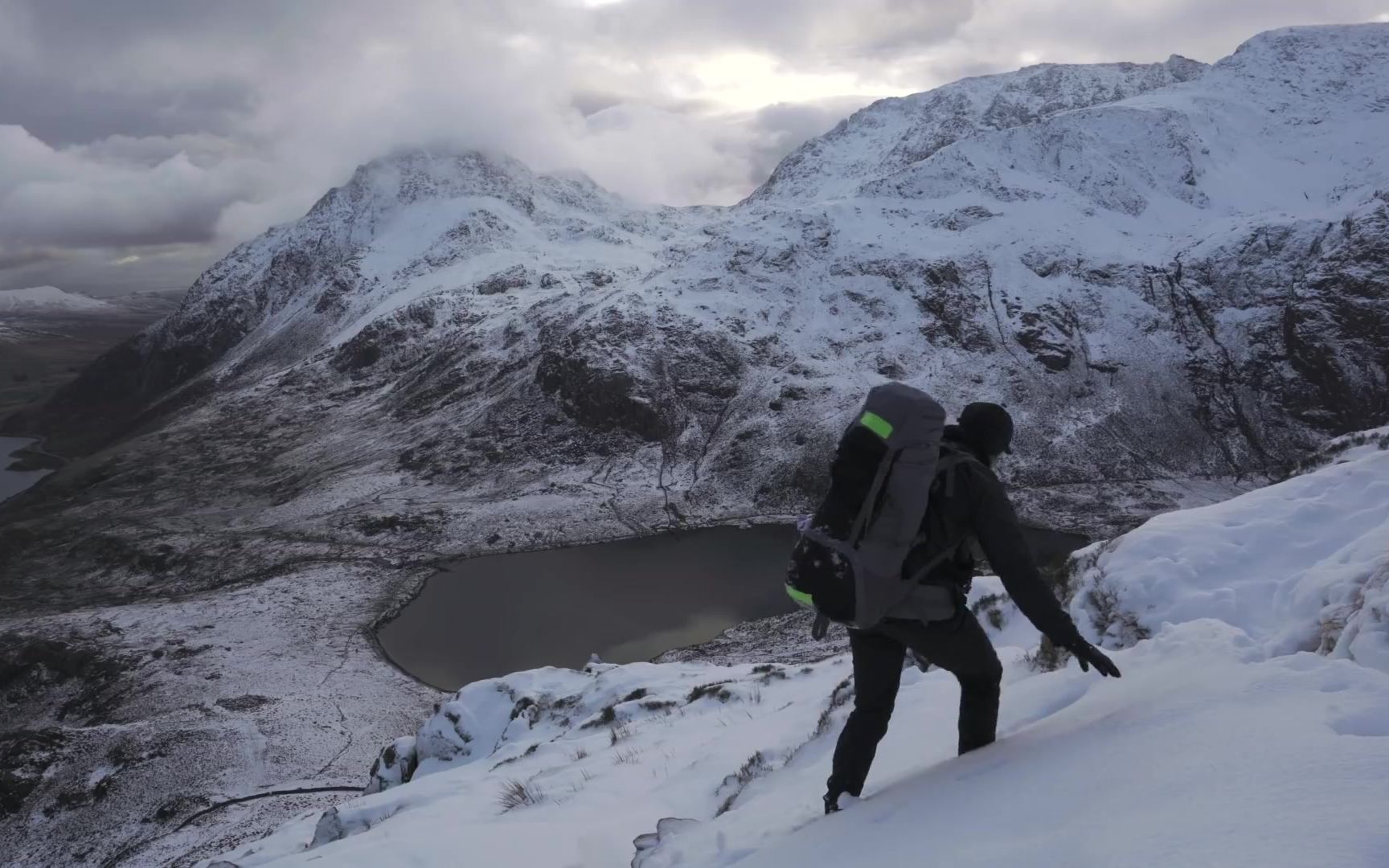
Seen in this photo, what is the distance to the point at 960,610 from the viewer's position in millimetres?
5301

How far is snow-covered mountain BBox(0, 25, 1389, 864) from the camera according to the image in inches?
1864

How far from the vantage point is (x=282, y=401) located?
131375mm

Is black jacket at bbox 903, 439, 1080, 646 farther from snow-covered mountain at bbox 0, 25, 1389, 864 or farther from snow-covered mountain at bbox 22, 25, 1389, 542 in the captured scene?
snow-covered mountain at bbox 22, 25, 1389, 542

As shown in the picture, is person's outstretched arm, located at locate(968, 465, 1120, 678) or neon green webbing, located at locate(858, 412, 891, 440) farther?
person's outstretched arm, located at locate(968, 465, 1120, 678)

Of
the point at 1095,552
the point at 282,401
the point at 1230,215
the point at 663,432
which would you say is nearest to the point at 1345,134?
the point at 1230,215

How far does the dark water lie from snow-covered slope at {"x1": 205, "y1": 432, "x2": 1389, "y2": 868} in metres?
38.7

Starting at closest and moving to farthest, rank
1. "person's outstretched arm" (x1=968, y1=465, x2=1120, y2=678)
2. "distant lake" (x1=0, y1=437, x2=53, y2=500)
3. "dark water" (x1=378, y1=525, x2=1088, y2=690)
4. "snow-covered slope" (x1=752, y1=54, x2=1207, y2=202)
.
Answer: "person's outstretched arm" (x1=968, y1=465, x2=1120, y2=678) → "dark water" (x1=378, y1=525, x2=1088, y2=690) → "distant lake" (x1=0, y1=437, x2=53, y2=500) → "snow-covered slope" (x1=752, y1=54, x2=1207, y2=202)

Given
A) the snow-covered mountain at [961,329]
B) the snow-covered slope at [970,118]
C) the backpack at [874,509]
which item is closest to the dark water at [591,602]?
the snow-covered mountain at [961,329]

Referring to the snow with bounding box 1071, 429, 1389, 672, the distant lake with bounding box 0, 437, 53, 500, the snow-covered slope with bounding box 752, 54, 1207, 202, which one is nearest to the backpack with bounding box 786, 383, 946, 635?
the snow with bounding box 1071, 429, 1389, 672

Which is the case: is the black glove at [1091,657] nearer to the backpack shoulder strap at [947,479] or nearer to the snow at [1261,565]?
the backpack shoulder strap at [947,479]

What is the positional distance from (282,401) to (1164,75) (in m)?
218

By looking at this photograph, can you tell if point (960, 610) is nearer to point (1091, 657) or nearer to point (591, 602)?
point (1091, 657)

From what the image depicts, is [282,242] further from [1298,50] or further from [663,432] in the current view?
[1298,50]

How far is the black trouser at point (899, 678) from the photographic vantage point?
527 cm
